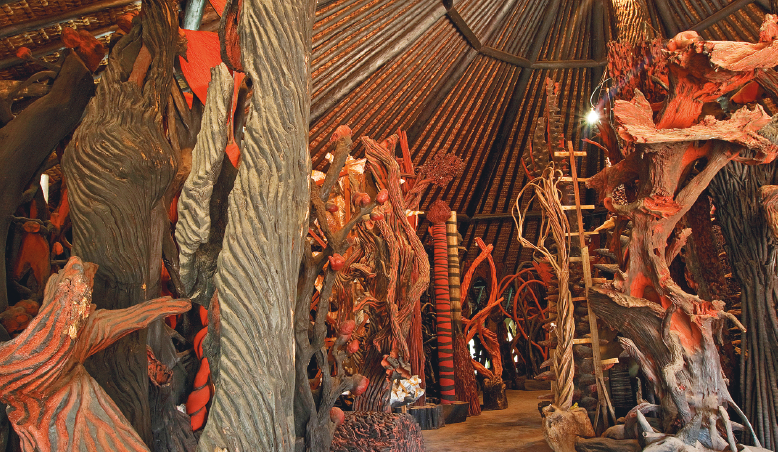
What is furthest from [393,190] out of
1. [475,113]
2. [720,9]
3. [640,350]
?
[720,9]

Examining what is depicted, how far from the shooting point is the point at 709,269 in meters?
2.58

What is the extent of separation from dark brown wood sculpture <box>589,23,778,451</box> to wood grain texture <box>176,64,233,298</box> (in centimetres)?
165

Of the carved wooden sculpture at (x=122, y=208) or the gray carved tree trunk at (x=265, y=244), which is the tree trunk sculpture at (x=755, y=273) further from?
the carved wooden sculpture at (x=122, y=208)

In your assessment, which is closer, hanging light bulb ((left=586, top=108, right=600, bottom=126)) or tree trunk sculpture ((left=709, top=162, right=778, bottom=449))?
tree trunk sculpture ((left=709, top=162, right=778, bottom=449))

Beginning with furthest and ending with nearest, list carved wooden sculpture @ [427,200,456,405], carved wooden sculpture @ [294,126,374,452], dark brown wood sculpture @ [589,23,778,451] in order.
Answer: carved wooden sculpture @ [427,200,456,405], dark brown wood sculpture @ [589,23,778,451], carved wooden sculpture @ [294,126,374,452]

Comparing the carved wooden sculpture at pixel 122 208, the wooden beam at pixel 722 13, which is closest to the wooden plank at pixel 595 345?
the carved wooden sculpture at pixel 122 208

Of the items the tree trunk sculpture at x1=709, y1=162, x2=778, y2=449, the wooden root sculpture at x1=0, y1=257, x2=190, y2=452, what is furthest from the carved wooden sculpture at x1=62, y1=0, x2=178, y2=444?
the tree trunk sculpture at x1=709, y1=162, x2=778, y2=449

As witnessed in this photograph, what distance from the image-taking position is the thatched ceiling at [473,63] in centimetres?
420

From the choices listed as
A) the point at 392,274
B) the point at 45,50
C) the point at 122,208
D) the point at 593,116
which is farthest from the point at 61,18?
the point at 593,116

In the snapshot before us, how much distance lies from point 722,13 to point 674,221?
3.51 meters

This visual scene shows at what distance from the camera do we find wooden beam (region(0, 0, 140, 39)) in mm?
1945

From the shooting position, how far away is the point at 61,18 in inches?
83.7

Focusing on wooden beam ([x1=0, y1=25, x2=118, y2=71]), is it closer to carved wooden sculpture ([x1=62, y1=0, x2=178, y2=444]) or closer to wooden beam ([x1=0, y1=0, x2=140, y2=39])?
wooden beam ([x1=0, y1=0, x2=140, y2=39])

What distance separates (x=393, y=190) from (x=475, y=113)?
3.65m
